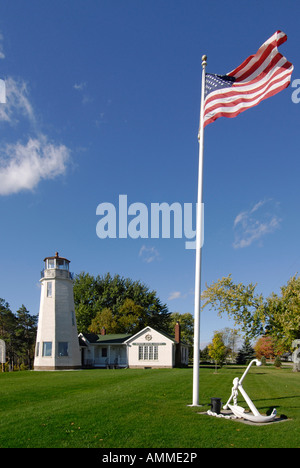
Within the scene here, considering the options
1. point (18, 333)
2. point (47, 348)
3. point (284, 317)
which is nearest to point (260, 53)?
point (284, 317)

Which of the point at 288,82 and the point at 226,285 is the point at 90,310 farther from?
the point at 288,82

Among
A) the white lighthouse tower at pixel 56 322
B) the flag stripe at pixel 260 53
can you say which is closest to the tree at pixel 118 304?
the white lighthouse tower at pixel 56 322

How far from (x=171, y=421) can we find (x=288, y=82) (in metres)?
9.95

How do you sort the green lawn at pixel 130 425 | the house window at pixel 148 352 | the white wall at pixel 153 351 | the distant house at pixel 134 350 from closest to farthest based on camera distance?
the green lawn at pixel 130 425
the white wall at pixel 153 351
the distant house at pixel 134 350
the house window at pixel 148 352

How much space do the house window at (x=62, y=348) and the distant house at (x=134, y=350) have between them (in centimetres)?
724

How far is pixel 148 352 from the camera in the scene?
4241 centimetres

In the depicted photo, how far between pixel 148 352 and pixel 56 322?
11.5m

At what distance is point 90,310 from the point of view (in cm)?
5872

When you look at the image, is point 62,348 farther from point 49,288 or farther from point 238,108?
point 238,108

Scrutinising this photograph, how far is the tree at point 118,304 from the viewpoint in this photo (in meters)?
57.4

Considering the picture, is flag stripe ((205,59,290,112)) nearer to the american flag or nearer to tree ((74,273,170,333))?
the american flag

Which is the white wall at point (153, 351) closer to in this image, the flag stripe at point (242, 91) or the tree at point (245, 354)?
the flag stripe at point (242, 91)

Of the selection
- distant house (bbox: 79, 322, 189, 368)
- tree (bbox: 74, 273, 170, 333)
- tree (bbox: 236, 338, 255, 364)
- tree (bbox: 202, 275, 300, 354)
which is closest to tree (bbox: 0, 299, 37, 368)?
tree (bbox: 74, 273, 170, 333)
